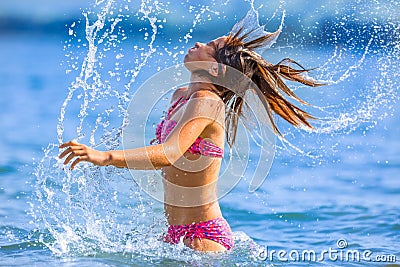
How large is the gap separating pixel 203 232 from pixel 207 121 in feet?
1.86

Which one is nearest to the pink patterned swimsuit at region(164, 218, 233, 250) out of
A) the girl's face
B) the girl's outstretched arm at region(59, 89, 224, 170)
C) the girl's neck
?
the girl's outstretched arm at region(59, 89, 224, 170)

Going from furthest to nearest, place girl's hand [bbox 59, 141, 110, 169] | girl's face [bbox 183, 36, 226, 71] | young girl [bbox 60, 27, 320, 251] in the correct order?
girl's face [bbox 183, 36, 226, 71], young girl [bbox 60, 27, 320, 251], girl's hand [bbox 59, 141, 110, 169]

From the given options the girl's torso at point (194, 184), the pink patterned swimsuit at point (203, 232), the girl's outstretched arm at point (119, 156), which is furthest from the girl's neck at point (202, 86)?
the pink patterned swimsuit at point (203, 232)

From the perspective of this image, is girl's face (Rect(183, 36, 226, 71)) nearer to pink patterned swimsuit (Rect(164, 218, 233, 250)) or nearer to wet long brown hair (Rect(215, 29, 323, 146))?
wet long brown hair (Rect(215, 29, 323, 146))

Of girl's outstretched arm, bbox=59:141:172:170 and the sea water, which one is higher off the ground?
the sea water

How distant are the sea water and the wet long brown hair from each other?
2.08ft

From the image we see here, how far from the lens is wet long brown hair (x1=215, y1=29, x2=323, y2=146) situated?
141 inches

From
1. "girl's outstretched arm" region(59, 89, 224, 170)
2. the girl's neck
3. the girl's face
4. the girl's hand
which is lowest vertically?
the girl's hand

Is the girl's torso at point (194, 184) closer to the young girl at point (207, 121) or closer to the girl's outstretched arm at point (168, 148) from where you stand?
the young girl at point (207, 121)

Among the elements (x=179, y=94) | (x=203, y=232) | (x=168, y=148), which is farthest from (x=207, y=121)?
(x=203, y=232)

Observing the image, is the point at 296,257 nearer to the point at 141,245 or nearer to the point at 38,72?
the point at 141,245

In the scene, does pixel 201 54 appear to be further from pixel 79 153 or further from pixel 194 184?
pixel 79 153

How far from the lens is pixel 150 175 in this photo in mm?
3945

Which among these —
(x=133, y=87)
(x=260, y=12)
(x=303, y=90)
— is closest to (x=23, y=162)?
(x=133, y=87)
